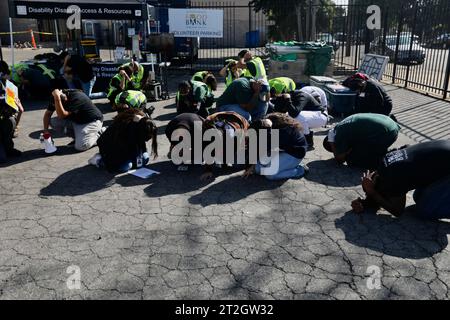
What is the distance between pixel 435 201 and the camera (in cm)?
411

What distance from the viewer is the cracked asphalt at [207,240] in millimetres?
3275

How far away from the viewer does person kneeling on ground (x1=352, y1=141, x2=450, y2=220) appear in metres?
3.95

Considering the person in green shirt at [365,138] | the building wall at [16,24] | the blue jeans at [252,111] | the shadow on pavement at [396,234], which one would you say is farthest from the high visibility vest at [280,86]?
the building wall at [16,24]

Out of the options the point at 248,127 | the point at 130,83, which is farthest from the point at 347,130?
the point at 130,83

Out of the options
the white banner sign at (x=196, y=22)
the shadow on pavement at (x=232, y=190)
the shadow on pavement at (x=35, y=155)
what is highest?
the white banner sign at (x=196, y=22)

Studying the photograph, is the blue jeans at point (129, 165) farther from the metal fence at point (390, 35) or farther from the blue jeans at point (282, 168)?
the metal fence at point (390, 35)

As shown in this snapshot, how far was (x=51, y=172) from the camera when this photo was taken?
Result: 5898mm

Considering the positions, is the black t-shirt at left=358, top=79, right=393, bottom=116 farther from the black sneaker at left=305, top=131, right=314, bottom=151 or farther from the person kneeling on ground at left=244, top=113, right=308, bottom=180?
the person kneeling on ground at left=244, top=113, right=308, bottom=180

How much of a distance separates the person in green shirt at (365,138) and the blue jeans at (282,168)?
715mm

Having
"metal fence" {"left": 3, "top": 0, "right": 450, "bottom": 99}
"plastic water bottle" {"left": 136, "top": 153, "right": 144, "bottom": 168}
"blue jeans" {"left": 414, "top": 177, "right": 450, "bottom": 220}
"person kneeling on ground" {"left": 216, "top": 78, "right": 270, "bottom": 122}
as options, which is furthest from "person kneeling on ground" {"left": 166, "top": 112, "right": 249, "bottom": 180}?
"metal fence" {"left": 3, "top": 0, "right": 450, "bottom": 99}

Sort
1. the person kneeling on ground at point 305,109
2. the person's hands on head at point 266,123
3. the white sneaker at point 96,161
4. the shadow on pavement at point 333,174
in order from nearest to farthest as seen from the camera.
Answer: the person's hands on head at point 266,123
the shadow on pavement at point 333,174
the white sneaker at point 96,161
the person kneeling on ground at point 305,109

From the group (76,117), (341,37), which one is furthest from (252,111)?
(341,37)

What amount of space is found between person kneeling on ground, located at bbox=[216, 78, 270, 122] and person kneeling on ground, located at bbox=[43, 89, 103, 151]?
2319 mm

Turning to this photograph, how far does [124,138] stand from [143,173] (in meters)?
0.57
